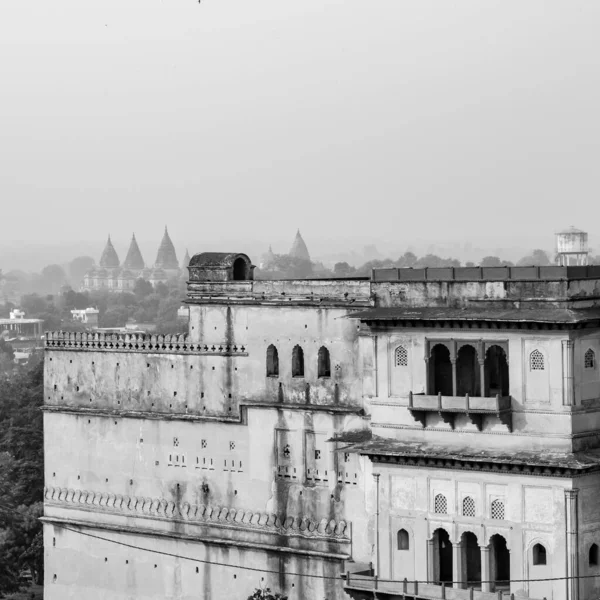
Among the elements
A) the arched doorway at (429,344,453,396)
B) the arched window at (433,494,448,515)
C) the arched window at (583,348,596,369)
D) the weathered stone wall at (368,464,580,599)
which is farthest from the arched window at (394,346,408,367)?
the arched window at (583,348,596,369)

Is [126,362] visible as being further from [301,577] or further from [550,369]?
[550,369]

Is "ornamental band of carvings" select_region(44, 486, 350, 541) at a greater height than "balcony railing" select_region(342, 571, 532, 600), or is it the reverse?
"ornamental band of carvings" select_region(44, 486, 350, 541)

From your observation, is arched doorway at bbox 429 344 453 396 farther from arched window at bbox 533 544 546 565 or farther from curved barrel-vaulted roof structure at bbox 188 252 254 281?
curved barrel-vaulted roof structure at bbox 188 252 254 281

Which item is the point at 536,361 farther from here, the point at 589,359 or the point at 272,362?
the point at 272,362

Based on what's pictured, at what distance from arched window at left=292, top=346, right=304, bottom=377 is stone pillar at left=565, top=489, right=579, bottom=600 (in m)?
8.14

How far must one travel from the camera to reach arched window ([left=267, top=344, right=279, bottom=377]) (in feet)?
136

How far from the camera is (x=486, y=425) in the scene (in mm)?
36219

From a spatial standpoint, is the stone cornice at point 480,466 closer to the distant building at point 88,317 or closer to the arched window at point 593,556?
the arched window at point 593,556

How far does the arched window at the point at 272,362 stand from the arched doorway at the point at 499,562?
7477 mm

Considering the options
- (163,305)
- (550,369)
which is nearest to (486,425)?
(550,369)

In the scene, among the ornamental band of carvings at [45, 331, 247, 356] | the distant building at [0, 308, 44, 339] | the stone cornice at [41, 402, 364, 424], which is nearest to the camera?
the stone cornice at [41, 402, 364, 424]

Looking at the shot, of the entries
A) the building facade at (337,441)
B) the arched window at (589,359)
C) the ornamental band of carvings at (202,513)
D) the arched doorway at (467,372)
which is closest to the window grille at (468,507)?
the building facade at (337,441)

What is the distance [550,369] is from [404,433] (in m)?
3.71

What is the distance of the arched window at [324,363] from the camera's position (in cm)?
4028
